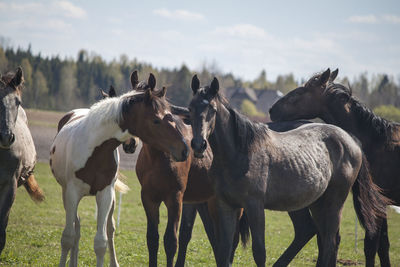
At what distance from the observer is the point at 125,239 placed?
→ 9688 millimetres

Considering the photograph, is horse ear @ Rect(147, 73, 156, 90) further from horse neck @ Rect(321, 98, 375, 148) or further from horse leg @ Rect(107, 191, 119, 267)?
horse neck @ Rect(321, 98, 375, 148)

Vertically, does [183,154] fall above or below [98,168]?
above

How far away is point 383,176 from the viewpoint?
274 inches

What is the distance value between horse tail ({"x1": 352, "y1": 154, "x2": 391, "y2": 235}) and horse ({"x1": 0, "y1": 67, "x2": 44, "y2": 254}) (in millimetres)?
4587

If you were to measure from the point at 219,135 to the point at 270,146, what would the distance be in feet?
2.28

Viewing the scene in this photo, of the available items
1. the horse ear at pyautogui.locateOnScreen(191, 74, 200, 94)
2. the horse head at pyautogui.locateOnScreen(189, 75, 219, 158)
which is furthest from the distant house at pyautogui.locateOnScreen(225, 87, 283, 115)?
the horse head at pyautogui.locateOnScreen(189, 75, 219, 158)

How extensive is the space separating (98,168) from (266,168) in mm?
1953

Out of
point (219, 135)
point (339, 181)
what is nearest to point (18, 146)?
point (219, 135)

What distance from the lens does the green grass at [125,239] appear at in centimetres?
757

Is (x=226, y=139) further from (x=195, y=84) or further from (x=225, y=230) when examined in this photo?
(x=225, y=230)

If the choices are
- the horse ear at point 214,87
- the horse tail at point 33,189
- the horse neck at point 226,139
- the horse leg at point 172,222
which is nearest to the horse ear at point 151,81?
the horse ear at point 214,87

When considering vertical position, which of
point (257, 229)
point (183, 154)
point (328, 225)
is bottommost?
point (328, 225)

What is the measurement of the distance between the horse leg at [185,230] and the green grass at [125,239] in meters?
1.06

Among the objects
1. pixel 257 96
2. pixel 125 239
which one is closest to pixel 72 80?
pixel 257 96
